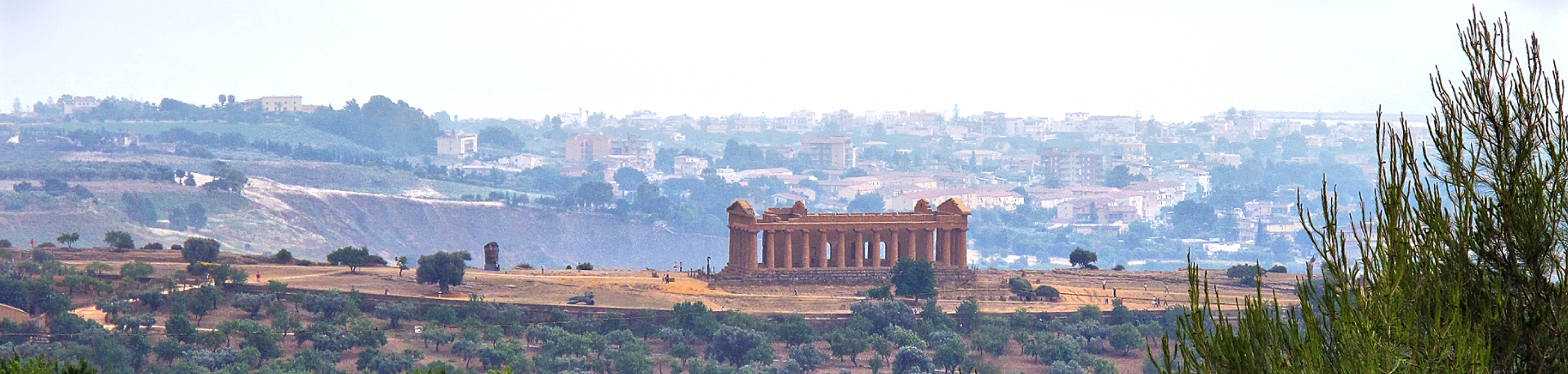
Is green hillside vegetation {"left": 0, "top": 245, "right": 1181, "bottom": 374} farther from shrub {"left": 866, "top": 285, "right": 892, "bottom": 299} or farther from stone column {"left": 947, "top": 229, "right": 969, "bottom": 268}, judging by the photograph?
stone column {"left": 947, "top": 229, "right": 969, "bottom": 268}

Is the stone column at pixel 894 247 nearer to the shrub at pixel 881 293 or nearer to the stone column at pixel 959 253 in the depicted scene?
the shrub at pixel 881 293

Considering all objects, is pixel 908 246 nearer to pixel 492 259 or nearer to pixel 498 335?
pixel 498 335

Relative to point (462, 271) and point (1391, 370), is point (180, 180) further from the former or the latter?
point (1391, 370)

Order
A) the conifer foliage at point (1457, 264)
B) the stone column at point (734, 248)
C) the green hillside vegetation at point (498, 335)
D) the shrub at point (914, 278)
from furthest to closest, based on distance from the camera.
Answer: the stone column at point (734, 248)
the shrub at point (914, 278)
the green hillside vegetation at point (498, 335)
the conifer foliage at point (1457, 264)

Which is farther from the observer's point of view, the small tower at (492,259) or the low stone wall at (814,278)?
the small tower at (492,259)

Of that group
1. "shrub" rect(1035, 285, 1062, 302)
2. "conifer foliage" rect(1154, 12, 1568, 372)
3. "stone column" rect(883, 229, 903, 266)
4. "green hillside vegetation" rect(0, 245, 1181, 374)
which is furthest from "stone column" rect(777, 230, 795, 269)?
"conifer foliage" rect(1154, 12, 1568, 372)

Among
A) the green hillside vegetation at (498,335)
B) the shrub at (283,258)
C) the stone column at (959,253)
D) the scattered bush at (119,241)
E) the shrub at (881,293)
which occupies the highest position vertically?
the stone column at (959,253)

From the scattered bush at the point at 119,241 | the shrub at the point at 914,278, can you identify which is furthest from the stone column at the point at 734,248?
the scattered bush at the point at 119,241
